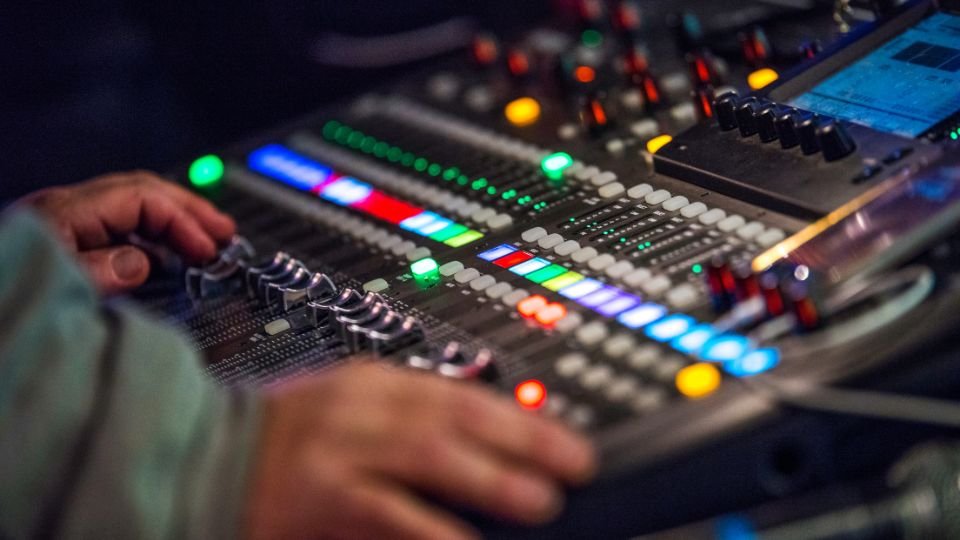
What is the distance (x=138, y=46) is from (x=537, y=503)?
1.59 metres

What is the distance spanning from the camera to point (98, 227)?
1444 mm

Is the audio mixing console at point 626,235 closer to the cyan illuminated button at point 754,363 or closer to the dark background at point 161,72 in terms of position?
the cyan illuminated button at point 754,363

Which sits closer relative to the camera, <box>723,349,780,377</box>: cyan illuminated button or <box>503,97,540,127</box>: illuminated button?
<box>723,349,780,377</box>: cyan illuminated button

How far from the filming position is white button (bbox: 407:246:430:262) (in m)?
1.33

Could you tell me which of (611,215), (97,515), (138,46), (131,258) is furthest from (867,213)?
(138,46)

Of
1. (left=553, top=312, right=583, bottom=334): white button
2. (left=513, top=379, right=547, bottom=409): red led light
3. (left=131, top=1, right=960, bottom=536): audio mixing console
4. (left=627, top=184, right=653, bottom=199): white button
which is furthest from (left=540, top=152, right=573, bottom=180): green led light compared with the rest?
(left=513, top=379, right=547, bottom=409): red led light

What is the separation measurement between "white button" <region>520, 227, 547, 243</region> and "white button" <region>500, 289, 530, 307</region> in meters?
0.11

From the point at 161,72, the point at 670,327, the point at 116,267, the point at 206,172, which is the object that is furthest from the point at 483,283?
the point at 161,72

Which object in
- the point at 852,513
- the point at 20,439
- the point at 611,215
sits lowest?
the point at 852,513

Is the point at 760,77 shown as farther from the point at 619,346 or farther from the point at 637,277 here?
the point at 619,346

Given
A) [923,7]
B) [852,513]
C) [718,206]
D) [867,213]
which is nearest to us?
[852,513]

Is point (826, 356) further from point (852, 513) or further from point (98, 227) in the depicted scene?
point (98, 227)

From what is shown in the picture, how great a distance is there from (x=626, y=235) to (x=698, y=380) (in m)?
0.29

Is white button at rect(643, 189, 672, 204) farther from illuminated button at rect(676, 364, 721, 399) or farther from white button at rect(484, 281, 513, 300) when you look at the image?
illuminated button at rect(676, 364, 721, 399)
